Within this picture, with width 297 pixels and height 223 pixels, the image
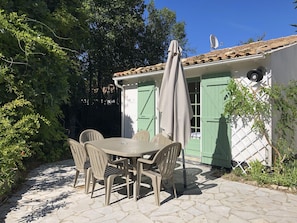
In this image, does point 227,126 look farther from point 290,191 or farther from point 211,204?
point 211,204

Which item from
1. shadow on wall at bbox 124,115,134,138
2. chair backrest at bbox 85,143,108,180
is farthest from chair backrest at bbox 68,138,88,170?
shadow on wall at bbox 124,115,134,138

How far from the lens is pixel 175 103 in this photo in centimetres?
477

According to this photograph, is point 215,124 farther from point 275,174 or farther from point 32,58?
point 32,58

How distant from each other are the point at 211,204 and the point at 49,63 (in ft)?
15.8

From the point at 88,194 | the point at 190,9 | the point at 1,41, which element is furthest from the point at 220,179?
the point at 190,9

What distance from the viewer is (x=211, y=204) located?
4.19 metres

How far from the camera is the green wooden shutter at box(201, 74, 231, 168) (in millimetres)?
6309

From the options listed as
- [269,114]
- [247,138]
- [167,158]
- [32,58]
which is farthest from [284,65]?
[32,58]

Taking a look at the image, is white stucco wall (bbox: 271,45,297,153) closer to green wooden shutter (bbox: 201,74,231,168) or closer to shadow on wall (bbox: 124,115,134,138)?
green wooden shutter (bbox: 201,74,231,168)

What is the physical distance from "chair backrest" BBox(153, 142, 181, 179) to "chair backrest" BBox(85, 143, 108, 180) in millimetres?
820

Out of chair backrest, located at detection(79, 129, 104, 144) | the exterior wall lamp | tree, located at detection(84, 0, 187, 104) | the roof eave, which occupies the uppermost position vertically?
tree, located at detection(84, 0, 187, 104)

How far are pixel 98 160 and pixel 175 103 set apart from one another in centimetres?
174

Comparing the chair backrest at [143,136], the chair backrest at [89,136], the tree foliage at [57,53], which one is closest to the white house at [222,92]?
the chair backrest at [143,136]

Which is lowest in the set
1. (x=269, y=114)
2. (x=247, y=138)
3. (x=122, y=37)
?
(x=247, y=138)
